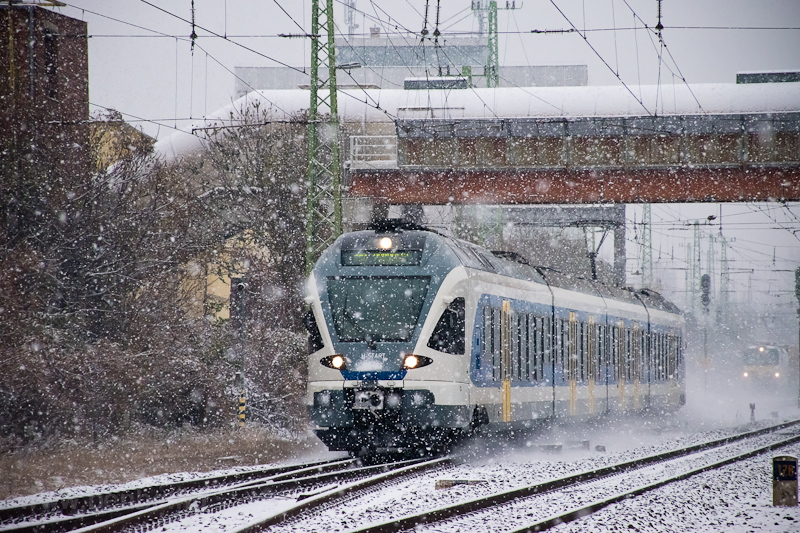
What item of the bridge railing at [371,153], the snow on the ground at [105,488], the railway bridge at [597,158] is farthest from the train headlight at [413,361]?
the bridge railing at [371,153]

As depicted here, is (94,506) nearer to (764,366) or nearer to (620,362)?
(620,362)

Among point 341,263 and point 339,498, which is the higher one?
point 341,263

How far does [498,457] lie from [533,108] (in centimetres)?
2226

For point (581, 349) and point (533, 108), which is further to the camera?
point (533, 108)

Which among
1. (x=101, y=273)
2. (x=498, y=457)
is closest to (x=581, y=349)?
(x=498, y=457)

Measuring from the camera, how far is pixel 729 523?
33.6 ft

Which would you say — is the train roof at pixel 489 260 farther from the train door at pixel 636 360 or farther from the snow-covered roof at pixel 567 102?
the snow-covered roof at pixel 567 102

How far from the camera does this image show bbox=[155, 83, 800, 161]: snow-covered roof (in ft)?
120

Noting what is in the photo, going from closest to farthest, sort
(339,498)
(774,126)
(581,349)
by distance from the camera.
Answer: (339,498)
(581,349)
(774,126)

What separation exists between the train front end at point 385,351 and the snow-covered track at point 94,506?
80.4 inches

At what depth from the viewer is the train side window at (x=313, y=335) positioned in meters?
15.3

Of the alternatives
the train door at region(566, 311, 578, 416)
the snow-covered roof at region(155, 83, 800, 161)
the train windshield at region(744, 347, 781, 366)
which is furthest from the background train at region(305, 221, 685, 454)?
the train windshield at region(744, 347, 781, 366)

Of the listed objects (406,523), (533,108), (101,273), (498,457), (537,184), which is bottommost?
(498,457)

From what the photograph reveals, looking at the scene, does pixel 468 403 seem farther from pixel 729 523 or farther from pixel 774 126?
pixel 774 126
